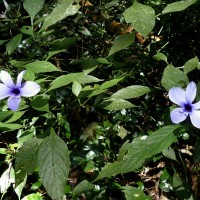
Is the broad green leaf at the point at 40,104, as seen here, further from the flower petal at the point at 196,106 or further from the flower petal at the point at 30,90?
the flower petal at the point at 196,106

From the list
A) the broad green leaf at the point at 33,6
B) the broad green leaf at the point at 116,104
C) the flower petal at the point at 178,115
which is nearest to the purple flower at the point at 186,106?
the flower petal at the point at 178,115

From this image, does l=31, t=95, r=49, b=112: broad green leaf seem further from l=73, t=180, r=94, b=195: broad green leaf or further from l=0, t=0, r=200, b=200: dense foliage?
l=73, t=180, r=94, b=195: broad green leaf

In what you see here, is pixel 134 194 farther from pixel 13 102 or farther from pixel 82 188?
pixel 13 102

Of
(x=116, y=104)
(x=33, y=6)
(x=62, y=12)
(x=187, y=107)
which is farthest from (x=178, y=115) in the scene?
(x=33, y=6)

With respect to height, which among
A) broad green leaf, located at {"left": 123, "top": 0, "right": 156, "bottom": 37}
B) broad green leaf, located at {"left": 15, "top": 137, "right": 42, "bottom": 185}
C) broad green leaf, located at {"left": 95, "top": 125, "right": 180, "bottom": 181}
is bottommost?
broad green leaf, located at {"left": 15, "top": 137, "right": 42, "bottom": 185}

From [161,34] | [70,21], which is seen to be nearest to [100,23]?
[70,21]

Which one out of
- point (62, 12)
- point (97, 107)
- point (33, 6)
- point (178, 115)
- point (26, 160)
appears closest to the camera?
point (178, 115)

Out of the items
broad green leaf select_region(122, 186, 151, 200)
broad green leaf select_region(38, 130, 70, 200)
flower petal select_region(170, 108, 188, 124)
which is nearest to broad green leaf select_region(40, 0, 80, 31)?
broad green leaf select_region(38, 130, 70, 200)
